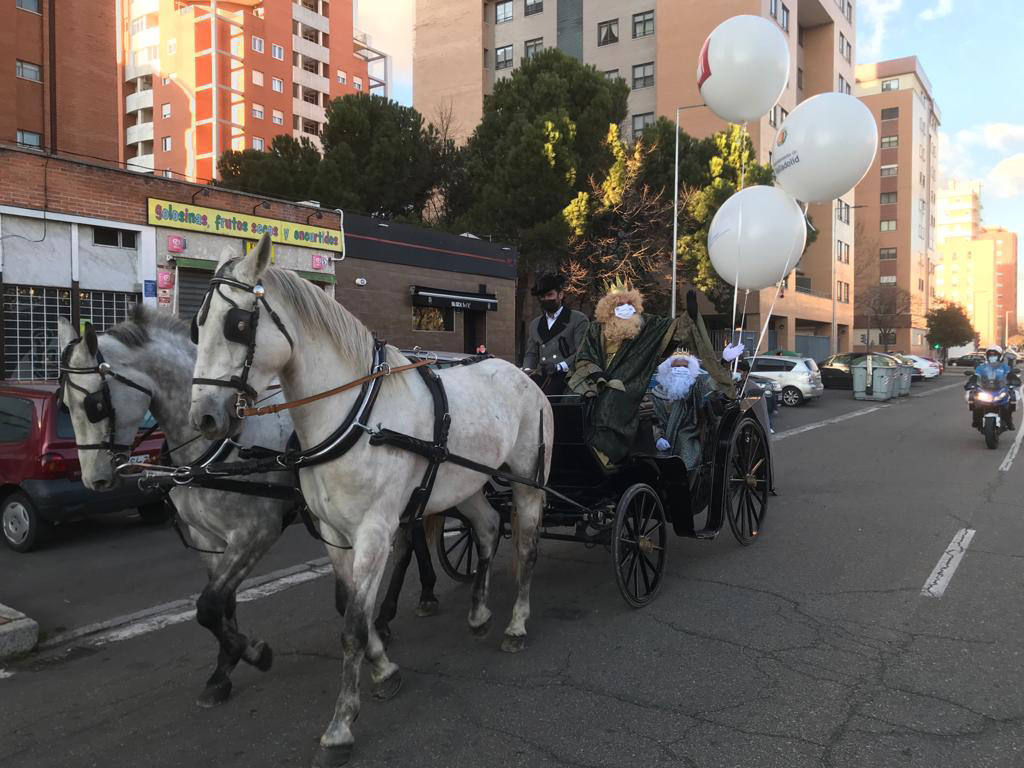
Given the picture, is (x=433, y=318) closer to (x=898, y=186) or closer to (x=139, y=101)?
(x=139, y=101)

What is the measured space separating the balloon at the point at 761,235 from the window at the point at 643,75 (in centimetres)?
4067

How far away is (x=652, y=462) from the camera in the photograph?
519 centimetres

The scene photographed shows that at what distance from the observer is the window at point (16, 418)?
22.0 feet

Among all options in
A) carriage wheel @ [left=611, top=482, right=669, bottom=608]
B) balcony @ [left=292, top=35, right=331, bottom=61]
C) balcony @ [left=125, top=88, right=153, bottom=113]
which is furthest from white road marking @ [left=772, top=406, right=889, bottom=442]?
balcony @ [left=125, top=88, right=153, bottom=113]

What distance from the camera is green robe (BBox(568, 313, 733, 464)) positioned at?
492 cm

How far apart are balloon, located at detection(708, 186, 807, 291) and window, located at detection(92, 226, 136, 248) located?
1314cm

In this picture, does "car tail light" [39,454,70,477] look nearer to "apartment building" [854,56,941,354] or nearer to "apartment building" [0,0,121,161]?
"apartment building" [0,0,121,161]

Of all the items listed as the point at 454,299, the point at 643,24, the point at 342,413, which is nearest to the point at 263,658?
the point at 342,413

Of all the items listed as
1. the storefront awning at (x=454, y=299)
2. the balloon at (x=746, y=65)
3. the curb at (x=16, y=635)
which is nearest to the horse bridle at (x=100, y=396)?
the curb at (x=16, y=635)

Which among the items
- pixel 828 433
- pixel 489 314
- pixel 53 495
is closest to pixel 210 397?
pixel 53 495

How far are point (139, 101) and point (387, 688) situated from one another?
209 ft

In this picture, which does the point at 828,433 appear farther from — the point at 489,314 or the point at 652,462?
the point at 489,314

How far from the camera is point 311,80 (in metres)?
58.8

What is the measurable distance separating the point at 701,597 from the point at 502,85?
28.6 metres
